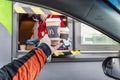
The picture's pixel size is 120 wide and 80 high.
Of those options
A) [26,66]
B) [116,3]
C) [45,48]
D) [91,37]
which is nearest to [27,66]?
[26,66]

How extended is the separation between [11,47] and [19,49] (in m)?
0.10

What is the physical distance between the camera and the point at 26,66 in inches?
49.6

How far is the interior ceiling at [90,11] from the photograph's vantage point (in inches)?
49.2

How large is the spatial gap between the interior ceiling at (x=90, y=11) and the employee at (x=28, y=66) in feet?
0.78

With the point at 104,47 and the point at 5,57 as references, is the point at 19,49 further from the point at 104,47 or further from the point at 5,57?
the point at 104,47

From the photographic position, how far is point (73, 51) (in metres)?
2.24

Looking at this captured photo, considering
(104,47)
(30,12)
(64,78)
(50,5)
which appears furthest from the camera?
(104,47)

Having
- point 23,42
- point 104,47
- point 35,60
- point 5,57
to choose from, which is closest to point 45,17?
point 23,42

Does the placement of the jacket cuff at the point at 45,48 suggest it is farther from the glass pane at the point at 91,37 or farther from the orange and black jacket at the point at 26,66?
the glass pane at the point at 91,37

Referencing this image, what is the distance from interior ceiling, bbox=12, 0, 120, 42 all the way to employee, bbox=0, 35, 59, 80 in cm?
24

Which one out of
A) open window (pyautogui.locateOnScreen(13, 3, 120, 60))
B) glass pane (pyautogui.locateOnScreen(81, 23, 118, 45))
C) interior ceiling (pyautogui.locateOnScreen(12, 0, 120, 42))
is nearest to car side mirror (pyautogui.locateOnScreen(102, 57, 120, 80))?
interior ceiling (pyautogui.locateOnScreen(12, 0, 120, 42))

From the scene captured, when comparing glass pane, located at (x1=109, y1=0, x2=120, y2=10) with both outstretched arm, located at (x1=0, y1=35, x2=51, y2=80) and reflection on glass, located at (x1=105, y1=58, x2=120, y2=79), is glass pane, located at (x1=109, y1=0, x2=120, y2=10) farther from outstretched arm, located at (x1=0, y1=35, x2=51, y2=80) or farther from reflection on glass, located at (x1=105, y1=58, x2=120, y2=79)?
outstretched arm, located at (x1=0, y1=35, x2=51, y2=80)

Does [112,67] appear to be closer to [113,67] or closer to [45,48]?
[113,67]

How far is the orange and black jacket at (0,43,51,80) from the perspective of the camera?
1.13 m
